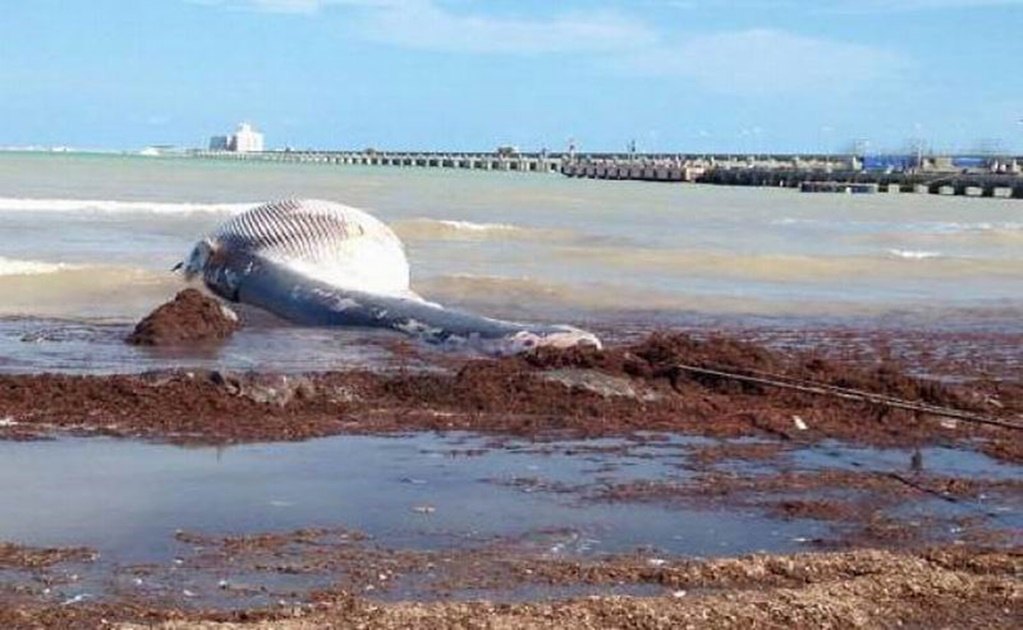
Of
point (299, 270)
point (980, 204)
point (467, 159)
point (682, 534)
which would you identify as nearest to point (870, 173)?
point (980, 204)

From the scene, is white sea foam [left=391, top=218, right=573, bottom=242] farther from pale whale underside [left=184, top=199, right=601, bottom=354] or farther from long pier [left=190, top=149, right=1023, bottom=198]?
long pier [left=190, top=149, right=1023, bottom=198]

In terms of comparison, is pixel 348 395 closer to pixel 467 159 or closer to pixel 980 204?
pixel 980 204

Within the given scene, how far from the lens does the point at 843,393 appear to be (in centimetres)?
1060

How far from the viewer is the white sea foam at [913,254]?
31547mm

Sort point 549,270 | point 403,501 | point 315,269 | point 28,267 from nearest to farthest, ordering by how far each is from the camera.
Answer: point 403,501, point 315,269, point 28,267, point 549,270

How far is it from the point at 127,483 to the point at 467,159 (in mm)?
169700

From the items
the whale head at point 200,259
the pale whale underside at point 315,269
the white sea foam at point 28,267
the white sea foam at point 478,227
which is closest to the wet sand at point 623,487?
the pale whale underside at point 315,269

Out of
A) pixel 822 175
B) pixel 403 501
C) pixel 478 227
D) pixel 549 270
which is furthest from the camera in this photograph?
pixel 822 175

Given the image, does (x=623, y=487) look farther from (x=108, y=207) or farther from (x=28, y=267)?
(x=108, y=207)

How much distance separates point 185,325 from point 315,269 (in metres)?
2.52

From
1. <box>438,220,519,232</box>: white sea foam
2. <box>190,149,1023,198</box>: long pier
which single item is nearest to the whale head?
<box>438,220,519,232</box>: white sea foam

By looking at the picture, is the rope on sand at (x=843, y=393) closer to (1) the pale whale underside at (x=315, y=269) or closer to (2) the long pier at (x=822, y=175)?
(1) the pale whale underside at (x=315, y=269)

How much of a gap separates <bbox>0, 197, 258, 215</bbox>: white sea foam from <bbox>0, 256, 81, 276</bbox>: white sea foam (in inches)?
718

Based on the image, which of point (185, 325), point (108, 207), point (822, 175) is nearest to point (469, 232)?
point (108, 207)
